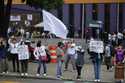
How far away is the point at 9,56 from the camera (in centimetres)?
2686

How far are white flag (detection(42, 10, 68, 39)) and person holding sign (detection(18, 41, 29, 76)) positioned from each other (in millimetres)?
1408

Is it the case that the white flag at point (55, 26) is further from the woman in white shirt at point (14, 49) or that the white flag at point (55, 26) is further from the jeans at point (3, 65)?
the jeans at point (3, 65)

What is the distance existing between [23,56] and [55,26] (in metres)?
2.15

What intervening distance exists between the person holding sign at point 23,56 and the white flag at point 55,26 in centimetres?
141

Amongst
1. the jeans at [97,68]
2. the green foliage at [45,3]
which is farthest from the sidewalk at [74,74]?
the green foliage at [45,3]

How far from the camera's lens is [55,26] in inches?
1020

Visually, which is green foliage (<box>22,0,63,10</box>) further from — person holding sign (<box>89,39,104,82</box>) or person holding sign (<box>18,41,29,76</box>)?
person holding sign (<box>89,39,104,82</box>)

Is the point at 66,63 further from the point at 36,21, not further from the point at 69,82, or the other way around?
the point at 36,21

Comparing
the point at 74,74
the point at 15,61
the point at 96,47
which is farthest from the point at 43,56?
the point at 96,47

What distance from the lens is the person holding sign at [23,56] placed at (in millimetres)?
25719

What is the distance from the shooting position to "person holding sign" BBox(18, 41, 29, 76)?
84.4 ft

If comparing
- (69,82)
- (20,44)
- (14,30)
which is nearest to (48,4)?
(20,44)

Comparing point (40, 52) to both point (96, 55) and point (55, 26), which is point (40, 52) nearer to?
point (55, 26)

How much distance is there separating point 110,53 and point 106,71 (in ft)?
3.35
